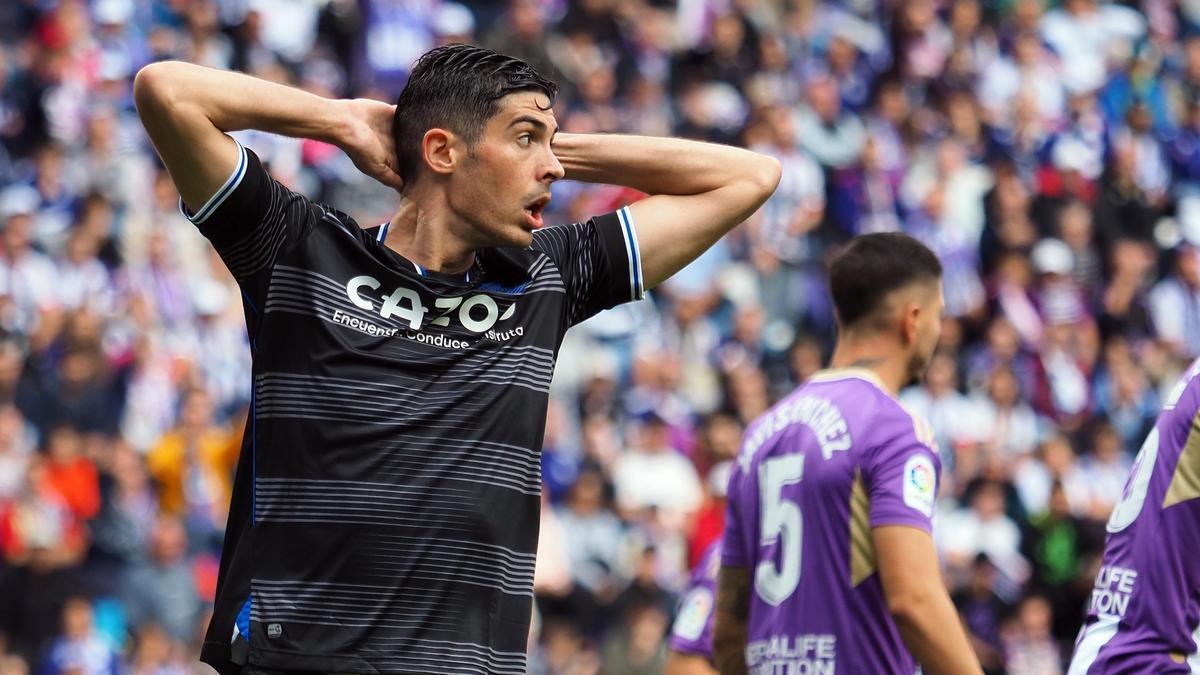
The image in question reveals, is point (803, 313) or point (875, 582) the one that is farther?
point (803, 313)

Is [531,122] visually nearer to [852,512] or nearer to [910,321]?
[852,512]

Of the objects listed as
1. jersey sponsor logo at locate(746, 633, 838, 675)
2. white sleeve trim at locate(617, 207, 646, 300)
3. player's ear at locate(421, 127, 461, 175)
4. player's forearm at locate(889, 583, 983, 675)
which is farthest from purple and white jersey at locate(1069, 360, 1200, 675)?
player's ear at locate(421, 127, 461, 175)

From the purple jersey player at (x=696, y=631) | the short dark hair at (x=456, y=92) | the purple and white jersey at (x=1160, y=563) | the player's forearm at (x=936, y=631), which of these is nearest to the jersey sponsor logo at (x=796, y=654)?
the player's forearm at (x=936, y=631)

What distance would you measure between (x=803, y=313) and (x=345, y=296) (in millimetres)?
13017

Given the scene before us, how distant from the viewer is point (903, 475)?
5.26m

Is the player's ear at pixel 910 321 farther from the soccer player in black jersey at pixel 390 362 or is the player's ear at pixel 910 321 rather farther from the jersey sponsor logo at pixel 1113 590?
the soccer player in black jersey at pixel 390 362

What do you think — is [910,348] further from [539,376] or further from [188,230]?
[188,230]

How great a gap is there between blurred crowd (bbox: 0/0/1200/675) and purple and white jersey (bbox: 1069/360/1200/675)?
7538 millimetres

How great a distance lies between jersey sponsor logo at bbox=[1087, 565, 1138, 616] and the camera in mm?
5156

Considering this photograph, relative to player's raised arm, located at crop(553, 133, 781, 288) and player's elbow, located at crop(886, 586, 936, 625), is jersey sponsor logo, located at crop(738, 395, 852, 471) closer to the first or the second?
player's elbow, located at crop(886, 586, 936, 625)

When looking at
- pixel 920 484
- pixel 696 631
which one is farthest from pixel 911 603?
pixel 696 631

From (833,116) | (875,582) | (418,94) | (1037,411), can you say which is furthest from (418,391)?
(833,116)

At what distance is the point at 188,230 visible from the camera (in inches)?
595

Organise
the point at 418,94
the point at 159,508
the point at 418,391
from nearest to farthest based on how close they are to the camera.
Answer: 1. the point at 418,391
2. the point at 418,94
3. the point at 159,508
